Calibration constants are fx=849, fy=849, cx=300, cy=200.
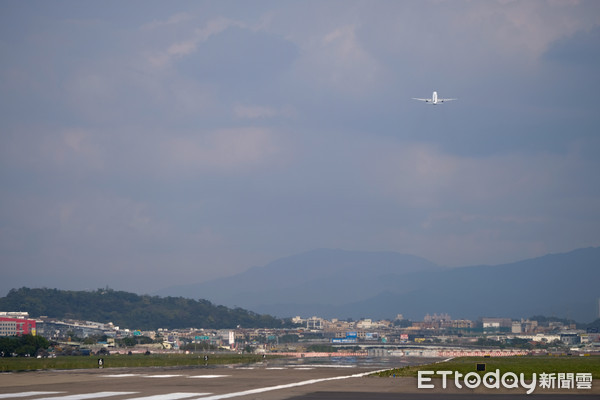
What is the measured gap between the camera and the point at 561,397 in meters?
41.8

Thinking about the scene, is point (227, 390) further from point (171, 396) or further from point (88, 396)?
point (88, 396)

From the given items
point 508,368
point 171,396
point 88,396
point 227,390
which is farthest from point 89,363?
point 171,396

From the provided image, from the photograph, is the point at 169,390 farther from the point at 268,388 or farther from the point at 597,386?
the point at 597,386

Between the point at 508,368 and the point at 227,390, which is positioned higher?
the point at 227,390

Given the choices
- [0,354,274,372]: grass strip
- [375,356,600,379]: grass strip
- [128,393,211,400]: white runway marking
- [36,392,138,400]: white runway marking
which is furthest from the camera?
[0,354,274,372]: grass strip

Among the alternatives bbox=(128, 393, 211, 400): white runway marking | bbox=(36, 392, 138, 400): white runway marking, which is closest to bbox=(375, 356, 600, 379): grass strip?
bbox=(128, 393, 211, 400): white runway marking

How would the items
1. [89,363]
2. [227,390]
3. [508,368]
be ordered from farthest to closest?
[89,363] → [508,368] → [227,390]

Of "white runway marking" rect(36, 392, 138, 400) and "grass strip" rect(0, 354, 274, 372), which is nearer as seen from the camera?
Answer: "white runway marking" rect(36, 392, 138, 400)

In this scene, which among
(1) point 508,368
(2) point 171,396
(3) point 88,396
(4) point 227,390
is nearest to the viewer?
(3) point 88,396

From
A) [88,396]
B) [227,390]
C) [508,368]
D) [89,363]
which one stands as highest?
[88,396]

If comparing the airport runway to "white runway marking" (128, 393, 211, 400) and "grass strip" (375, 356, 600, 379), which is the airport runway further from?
"grass strip" (375, 356, 600, 379)

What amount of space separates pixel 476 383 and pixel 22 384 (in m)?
28.8

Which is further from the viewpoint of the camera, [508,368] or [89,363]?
[89,363]

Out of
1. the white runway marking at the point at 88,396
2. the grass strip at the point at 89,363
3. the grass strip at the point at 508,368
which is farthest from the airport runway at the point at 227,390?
the grass strip at the point at 89,363
